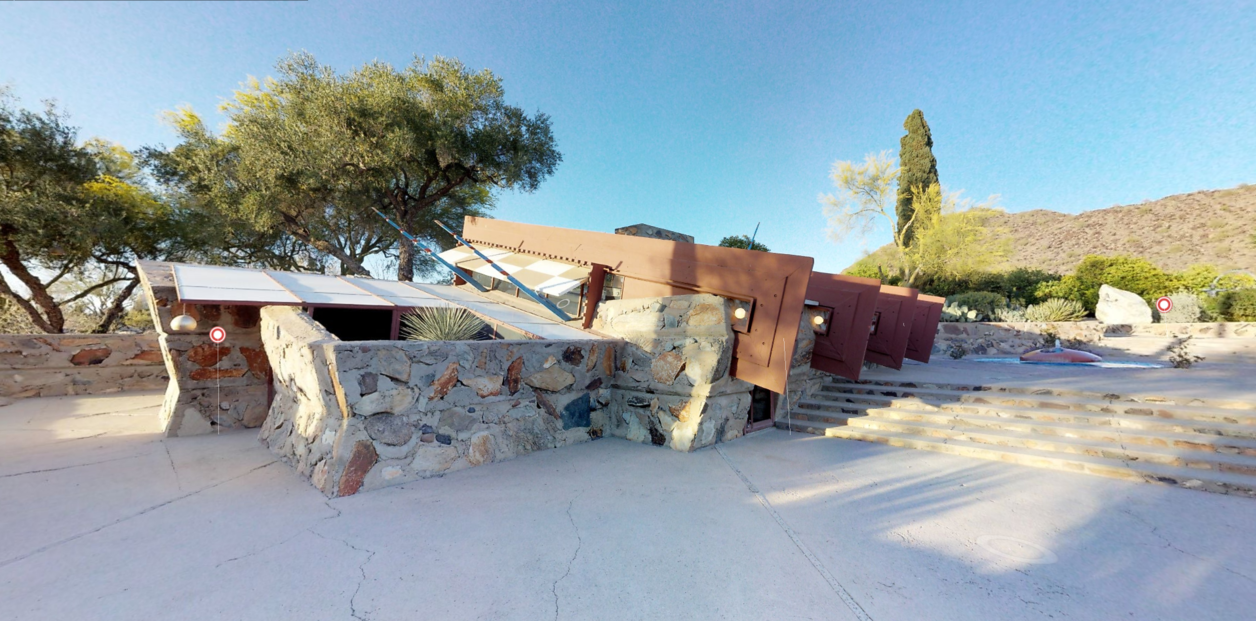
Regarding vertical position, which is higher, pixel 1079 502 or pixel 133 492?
pixel 1079 502

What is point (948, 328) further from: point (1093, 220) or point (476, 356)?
point (1093, 220)

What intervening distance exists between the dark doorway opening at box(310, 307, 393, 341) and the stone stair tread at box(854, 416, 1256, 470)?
332 inches

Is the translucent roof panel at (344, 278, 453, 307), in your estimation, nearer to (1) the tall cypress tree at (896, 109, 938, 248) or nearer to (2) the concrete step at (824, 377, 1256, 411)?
(2) the concrete step at (824, 377, 1256, 411)

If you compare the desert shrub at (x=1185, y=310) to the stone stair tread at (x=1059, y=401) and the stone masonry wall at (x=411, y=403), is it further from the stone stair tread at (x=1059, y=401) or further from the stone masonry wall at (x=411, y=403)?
the stone masonry wall at (x=411, y=403)

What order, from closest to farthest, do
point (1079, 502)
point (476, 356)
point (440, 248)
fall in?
point (1079, 502) < point (476, 356) < point (440, 248)

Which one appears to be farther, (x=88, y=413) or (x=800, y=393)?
(x=800, y=393)

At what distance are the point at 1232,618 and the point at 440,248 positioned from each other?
18.6 m

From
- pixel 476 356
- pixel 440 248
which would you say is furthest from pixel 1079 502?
pixel 440 248

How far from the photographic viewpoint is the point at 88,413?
229 inches

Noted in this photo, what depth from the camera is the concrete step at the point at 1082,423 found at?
4.57 metres

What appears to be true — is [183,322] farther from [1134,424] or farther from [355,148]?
[1134,424]

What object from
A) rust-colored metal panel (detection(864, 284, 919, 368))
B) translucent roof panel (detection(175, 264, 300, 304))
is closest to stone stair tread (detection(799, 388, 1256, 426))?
rust-colored metal panel (detection(864, 284, 919, 368))

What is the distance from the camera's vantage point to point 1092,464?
4.54m

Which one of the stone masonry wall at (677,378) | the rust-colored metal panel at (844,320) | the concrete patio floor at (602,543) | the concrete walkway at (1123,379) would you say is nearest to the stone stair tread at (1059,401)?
the concrete walkway at (1123,379)
